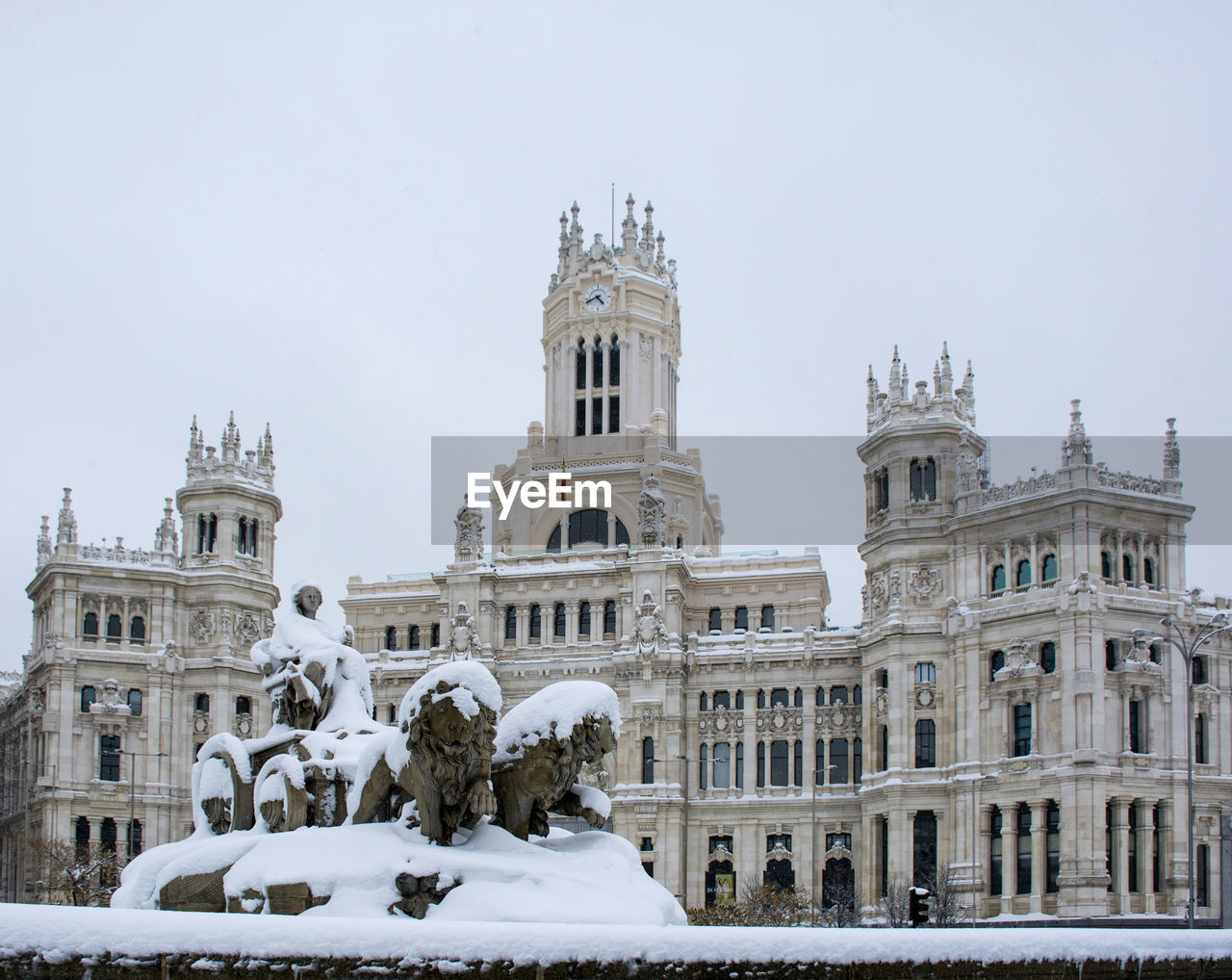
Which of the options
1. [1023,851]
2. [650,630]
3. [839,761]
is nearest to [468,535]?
[650,630]

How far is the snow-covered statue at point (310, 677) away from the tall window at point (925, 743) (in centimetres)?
5514

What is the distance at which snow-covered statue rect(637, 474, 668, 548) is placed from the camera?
87.2 meters

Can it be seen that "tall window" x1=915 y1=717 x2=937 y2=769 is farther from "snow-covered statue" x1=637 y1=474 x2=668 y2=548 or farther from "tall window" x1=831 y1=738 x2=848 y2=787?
"snow-covered statue" x1=637 y1=474 x2=668 y2=548

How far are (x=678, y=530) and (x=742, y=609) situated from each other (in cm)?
735

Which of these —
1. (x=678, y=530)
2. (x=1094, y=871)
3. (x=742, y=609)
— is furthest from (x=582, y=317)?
(x=1094, y=871)

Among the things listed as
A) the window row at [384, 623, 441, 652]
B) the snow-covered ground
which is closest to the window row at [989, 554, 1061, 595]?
the window row at [384, 623, 441, 652]

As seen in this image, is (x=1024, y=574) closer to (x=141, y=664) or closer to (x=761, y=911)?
(x=761, y=911)

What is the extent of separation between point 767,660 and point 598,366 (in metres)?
27.6

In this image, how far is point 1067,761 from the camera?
229 feet

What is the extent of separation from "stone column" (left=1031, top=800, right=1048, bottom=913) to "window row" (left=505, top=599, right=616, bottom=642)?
992 inches

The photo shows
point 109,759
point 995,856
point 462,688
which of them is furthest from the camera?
point 109,759

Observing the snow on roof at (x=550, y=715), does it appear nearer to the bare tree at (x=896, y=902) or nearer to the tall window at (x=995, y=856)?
the bare tree at (x=896, y=902)

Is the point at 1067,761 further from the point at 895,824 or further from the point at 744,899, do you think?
the point at 744,899

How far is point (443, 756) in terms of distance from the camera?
68.8ft
